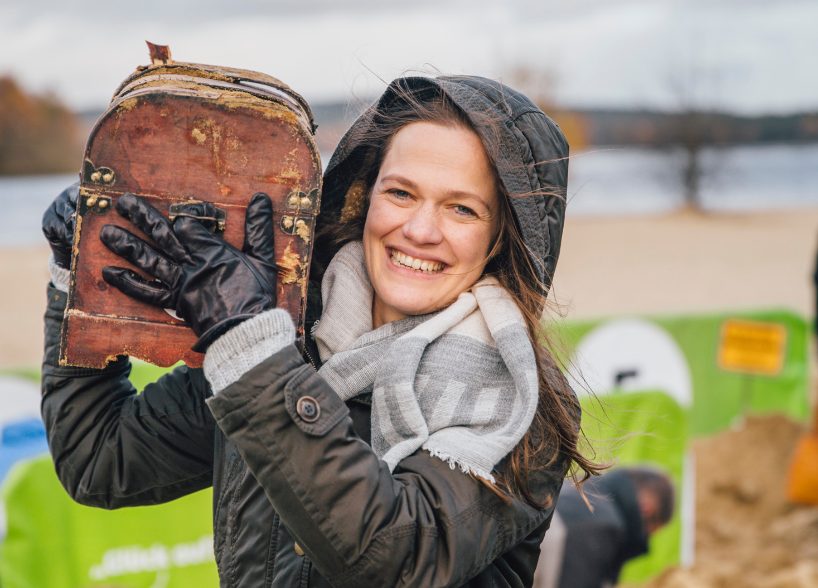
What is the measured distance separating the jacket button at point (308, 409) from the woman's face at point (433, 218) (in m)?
0.42

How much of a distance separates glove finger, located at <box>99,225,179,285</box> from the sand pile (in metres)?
3.86

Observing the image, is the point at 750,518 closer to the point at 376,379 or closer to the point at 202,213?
the point at 376,379

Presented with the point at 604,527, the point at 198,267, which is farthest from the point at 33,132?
the point at 198,267

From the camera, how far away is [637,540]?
464 cm

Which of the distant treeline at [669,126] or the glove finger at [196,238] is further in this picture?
the distant treeline at [669,126]

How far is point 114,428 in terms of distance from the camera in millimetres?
1958

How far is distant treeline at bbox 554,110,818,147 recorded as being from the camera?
26891 millimetres

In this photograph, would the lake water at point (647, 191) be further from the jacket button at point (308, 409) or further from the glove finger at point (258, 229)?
the jacket button at point (308, 409)

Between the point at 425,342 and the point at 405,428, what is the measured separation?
17 cm

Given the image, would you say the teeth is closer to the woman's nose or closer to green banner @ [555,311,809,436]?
the woman's nose

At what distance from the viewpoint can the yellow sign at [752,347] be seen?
610cm

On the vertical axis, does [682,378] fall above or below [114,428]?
below

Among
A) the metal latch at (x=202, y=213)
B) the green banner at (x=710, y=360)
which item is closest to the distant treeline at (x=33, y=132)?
the green banner at (x=710, y=360)

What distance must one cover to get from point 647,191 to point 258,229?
32379 millimetres
